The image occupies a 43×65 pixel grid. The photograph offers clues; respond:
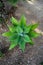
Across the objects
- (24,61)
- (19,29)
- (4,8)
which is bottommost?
(24,61)

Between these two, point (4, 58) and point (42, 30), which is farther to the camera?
point (42, 30)

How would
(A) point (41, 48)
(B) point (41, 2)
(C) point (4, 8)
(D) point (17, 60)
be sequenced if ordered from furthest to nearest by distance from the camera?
1. (B) point (41, 2)
2. (C) point (4, 8)
3. (A) point (41, 48)
4. (D) point (17, 60)

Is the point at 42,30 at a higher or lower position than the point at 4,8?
lower

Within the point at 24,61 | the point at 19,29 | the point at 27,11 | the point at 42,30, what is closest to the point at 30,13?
the point at 27,11

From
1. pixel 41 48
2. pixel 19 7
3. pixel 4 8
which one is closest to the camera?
pixel 41 48

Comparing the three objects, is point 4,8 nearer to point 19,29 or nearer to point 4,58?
point 4,58

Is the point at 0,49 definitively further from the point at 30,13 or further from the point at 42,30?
the point at 30,13
